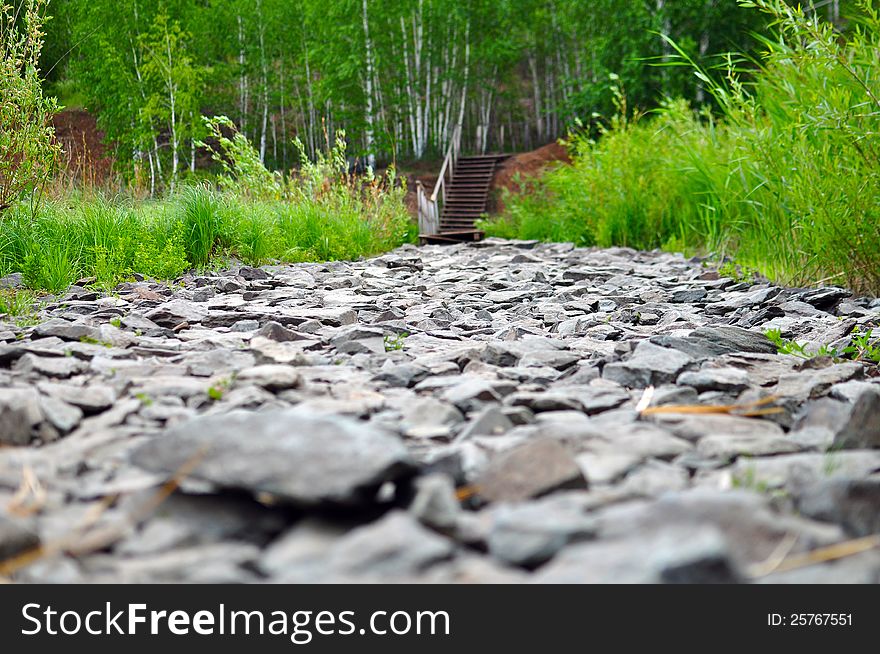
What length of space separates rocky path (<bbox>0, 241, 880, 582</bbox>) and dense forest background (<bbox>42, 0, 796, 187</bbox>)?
632 inches

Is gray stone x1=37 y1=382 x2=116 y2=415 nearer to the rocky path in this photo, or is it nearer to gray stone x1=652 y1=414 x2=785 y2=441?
the rocky path

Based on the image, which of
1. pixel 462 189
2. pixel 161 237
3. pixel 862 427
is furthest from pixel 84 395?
pixel 462 189

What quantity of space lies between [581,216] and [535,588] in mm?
8468

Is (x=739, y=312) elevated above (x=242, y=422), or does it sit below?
below

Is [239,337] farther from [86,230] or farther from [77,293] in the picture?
[86,230]

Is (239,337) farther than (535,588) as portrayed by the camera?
Yes

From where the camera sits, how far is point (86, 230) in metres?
4.68

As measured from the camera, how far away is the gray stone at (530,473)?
1.25m

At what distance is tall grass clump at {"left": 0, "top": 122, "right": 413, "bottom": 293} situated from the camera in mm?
4219

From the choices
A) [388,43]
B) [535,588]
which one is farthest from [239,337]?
[388,43]

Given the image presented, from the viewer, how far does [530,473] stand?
1.28m

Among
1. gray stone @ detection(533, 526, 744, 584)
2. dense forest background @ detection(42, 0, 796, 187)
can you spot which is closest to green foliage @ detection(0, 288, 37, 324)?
gray stone @ detection(533, 526, 744, 584)

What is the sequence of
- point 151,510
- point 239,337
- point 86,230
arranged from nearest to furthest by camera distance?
point 151,510 < point 239,337 < point 86,230

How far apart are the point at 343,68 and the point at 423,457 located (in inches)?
814
